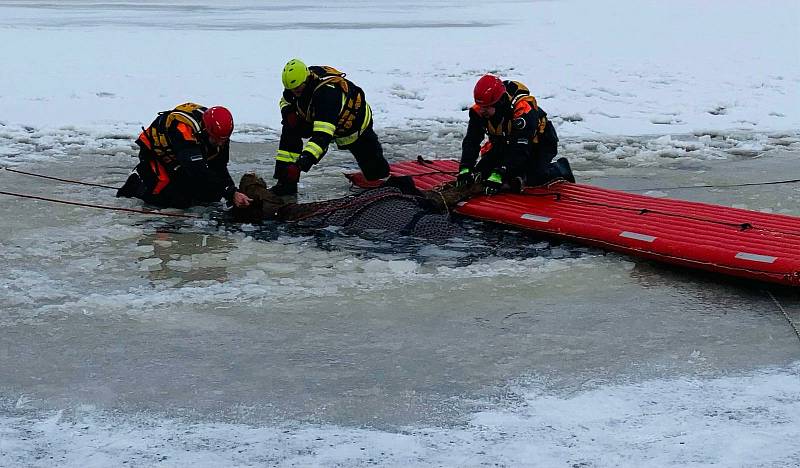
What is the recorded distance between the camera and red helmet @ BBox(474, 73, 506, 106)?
688cm

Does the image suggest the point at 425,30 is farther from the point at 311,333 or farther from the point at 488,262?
the point at 311,333

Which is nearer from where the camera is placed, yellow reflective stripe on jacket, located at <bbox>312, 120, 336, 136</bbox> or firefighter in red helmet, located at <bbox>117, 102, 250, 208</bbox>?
firefighter in red helmet, located at <bbox>117, 102, 250, 208</bbox>

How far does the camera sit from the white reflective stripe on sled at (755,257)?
516cm

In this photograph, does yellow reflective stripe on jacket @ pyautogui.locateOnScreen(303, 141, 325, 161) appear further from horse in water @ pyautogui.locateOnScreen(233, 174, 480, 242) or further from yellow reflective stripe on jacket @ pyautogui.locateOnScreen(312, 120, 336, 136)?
horse in water @ pyautogui.locateOnScreen(233, 174, 480, 242)

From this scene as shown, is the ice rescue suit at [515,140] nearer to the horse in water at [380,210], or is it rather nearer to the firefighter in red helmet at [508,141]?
the firefighter in red helmet at [508,141]

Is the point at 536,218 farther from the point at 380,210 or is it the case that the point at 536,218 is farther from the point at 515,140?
the point at 380,210

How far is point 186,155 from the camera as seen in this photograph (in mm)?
6680

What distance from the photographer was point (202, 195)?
724cm

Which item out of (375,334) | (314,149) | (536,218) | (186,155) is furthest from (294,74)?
(375,334)

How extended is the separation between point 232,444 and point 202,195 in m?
3.92

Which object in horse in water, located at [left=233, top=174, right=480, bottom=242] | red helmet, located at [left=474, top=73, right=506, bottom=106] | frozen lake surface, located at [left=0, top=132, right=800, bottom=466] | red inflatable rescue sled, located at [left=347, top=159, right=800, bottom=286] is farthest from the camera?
red helmet, located at [left=474, top=73, right=506, bottom=106]

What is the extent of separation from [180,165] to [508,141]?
232cm

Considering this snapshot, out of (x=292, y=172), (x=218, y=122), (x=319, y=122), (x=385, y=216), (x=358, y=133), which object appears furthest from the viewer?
(x=358, y=133)

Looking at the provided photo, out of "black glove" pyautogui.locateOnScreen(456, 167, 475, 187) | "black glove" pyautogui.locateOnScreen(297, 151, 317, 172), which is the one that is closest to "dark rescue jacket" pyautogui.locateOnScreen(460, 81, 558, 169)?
"black glove" pyautogui.locateOnScreen(456, 167, 475, 187)
